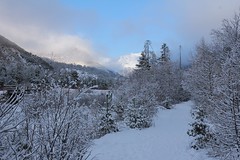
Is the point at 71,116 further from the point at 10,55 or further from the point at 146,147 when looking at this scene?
the point at 10,55

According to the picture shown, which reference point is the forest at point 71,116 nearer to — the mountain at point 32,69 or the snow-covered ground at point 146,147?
the mountain at point 32,69

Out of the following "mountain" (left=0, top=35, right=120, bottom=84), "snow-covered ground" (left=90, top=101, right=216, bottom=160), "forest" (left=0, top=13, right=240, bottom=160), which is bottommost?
"snow-covered ground" (left=90, top=101, right=216, bottom=160)

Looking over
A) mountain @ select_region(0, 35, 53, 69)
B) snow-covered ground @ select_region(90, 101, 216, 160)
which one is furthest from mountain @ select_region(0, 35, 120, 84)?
snow-covered ground @ select_region(90, 101, 216, 160)

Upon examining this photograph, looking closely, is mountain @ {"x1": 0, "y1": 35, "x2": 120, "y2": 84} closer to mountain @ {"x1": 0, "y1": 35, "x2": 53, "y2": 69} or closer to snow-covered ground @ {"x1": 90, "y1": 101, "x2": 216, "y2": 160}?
mountain @ {"x1": 0, "y1": 35, "x2": 53, "y2": 69}

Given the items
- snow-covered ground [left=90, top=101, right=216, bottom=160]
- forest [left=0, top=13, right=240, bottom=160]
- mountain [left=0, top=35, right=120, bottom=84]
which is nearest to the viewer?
forest [left=0, top=13, right=240, bottom=160]

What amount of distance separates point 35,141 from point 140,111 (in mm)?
18239

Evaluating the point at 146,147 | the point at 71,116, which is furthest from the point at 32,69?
the point at 71,116

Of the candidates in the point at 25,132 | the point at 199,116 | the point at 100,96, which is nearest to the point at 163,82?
the point at 100,96

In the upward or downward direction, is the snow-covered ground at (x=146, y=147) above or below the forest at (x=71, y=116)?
below

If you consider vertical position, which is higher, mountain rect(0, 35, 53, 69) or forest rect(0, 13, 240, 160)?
mountain rect(0, 35, 53, 69)

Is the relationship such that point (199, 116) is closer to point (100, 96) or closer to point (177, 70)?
point (100, 96)

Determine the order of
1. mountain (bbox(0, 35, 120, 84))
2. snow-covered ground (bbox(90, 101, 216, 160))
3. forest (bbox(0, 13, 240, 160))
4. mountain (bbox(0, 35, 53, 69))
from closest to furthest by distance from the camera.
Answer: forest (bbox(0, 13, 240, 160)), mountain (bbox(0, 35, 120, 84)), mountain (bbox(0, 35, 53, 69)), snow-covered ground (bbox(90, 101, 216, 160))

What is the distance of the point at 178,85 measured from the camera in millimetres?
45344

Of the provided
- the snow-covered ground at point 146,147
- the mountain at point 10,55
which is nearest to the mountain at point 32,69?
the mountain at point 10,55
